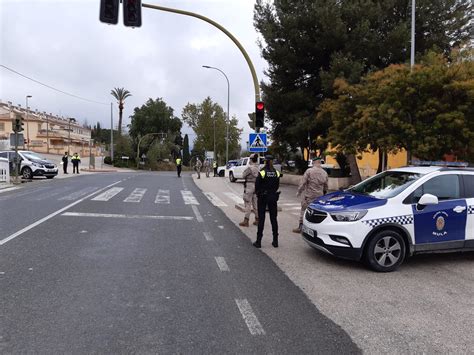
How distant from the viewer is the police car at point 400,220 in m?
6.03

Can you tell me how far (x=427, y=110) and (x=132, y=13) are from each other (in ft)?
27.5

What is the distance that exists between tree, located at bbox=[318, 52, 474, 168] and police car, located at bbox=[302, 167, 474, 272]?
15.0ft

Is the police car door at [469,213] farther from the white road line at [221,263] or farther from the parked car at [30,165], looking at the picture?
the parked car at [30,165]

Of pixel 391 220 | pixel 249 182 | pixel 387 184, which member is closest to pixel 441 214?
pixel 391 220

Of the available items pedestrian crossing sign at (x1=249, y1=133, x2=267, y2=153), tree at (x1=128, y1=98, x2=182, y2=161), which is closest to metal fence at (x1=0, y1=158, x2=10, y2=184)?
pedestrian crossing sign at (x1=249, y1=133, x2=267, y2=153)

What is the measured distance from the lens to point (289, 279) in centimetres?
561

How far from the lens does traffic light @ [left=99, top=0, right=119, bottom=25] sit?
10.3 m

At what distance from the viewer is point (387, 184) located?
701 cm

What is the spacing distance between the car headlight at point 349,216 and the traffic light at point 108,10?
25.7 feet

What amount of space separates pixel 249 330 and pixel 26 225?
680cm

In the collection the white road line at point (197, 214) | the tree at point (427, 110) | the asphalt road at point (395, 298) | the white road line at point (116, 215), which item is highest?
the tree at point (427, 110)

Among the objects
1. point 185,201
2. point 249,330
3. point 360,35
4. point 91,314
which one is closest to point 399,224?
point 249,330

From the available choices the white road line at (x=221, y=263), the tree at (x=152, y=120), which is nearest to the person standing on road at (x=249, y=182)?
the white road line at (x=221, y=263)

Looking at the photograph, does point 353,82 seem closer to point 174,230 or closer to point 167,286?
point 174,230
